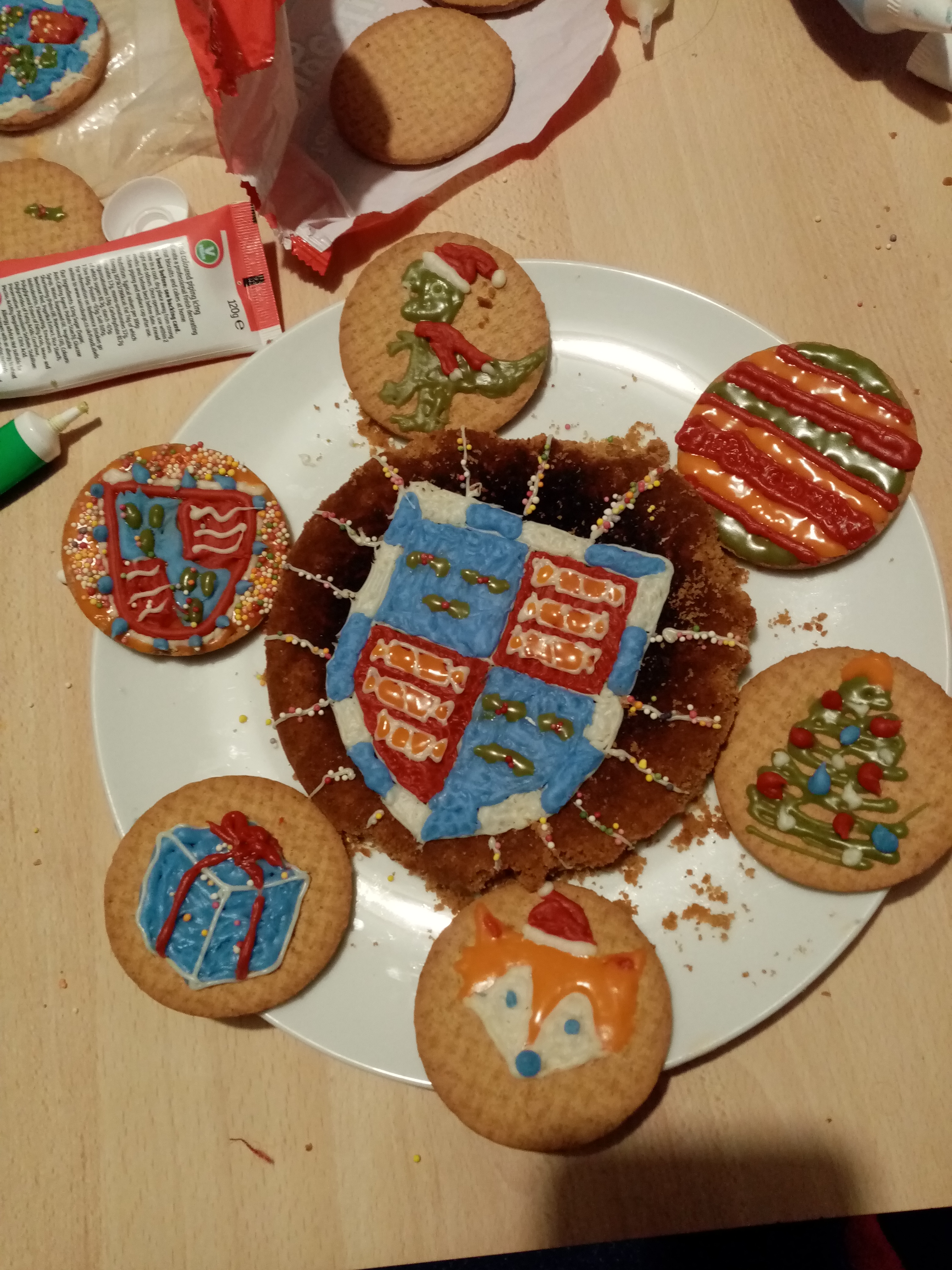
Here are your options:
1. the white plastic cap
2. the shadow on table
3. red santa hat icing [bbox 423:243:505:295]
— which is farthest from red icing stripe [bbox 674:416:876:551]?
the white plastic cap

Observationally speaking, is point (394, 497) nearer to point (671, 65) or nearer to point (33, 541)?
A: point (33, 541)

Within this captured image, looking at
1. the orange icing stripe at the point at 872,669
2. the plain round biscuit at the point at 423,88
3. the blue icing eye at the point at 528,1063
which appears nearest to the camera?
the blue icing eye at the point at 528,1063

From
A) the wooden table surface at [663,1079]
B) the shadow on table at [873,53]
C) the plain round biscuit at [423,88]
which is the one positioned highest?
the shadow on table at [873,53]

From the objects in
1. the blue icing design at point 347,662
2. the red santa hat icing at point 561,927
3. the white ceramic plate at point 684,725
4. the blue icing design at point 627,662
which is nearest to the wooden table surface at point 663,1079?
the white ceramic plate at point 684,725

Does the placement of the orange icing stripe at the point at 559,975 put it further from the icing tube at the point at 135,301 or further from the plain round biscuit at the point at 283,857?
the icing tube at the point at 135,301

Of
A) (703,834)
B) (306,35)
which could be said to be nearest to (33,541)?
(306,35)

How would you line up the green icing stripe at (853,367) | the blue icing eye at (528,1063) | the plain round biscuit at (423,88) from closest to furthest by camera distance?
the blue icing eye at (528,1063), the green icing stripe at (853,367), the plain round biscuit at (423,88)

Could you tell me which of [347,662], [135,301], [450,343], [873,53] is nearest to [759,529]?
[450,343]
